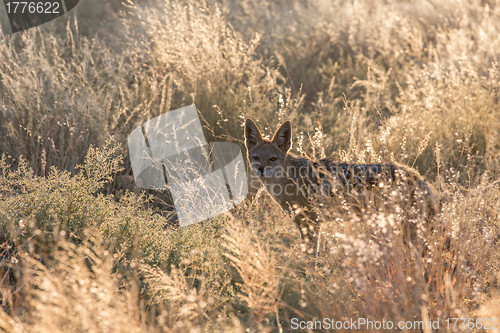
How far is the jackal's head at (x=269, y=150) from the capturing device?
600 cm

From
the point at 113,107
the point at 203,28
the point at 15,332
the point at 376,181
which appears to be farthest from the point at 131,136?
the point at 15,332

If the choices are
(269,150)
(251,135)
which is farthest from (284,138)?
(251,135)

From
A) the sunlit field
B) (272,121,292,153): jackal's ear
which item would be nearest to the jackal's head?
(272,121,292,153): jackal's ear

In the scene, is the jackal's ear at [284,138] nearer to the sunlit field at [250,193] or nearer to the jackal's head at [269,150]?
the jackal's head at [269,150]

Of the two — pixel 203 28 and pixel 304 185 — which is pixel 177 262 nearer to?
pixel 304 185

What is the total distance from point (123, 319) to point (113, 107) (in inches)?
226

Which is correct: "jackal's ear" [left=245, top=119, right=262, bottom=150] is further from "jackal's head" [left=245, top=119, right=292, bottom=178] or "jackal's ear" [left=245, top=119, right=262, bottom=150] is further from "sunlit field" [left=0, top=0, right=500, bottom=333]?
"sunlit field" [left=0, top=0, right=500, bottom=333]

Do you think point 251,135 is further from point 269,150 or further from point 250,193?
point 250,193

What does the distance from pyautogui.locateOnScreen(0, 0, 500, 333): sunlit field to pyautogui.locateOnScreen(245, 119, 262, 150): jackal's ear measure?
0.44m

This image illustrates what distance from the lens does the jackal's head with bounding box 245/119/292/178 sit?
236 inches

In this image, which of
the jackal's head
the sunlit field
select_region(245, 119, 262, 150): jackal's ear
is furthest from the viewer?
select_region(245, 119, 262, 150): jackal's ear

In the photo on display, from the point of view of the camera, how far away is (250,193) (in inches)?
267

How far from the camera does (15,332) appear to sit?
3.47 metres

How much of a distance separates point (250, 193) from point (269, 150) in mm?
872
